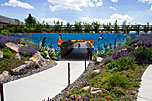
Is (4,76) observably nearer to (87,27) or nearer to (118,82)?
(118,82)

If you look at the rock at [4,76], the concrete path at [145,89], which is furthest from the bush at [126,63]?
the rock at [4,76]

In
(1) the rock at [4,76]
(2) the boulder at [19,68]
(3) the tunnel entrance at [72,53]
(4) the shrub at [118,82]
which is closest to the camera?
(4) the shrub at [118,82]

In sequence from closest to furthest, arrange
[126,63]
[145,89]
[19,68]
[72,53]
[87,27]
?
[145,89]
[126,63]
[19,68]
[87,27]
[72,53]

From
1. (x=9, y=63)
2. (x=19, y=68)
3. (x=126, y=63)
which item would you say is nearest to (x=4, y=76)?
(x=19, y=68)

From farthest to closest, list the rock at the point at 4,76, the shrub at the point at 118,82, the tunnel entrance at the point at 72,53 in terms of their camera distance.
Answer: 1. the tunnel entrance at the point at 72,53
2. the rock at the point at 4,76
3. the shrub at the point at 118,82

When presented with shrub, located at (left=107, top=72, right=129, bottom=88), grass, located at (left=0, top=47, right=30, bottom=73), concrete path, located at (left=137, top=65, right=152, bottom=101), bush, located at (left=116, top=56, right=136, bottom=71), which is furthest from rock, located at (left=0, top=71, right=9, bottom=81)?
concrete path, located at (left=137, top=65, right=152, bottom=101)

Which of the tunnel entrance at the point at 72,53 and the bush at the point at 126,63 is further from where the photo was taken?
the tunnel entrance at the point at 72,53

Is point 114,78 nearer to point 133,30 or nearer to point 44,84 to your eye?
point 44,84

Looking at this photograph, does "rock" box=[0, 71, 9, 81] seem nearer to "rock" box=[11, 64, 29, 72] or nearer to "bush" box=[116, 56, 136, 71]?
"rock" box=[11, 64, 29, 72]

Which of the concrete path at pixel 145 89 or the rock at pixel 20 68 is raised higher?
the concrete path at pixel 145 89

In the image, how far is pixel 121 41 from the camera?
1270cm

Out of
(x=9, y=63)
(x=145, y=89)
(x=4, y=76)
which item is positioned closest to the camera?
(x=145, y=89)

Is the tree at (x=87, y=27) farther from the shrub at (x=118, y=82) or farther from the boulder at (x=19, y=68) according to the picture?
the shrub at (x=118, y=82)

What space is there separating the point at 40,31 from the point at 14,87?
32.8ft
